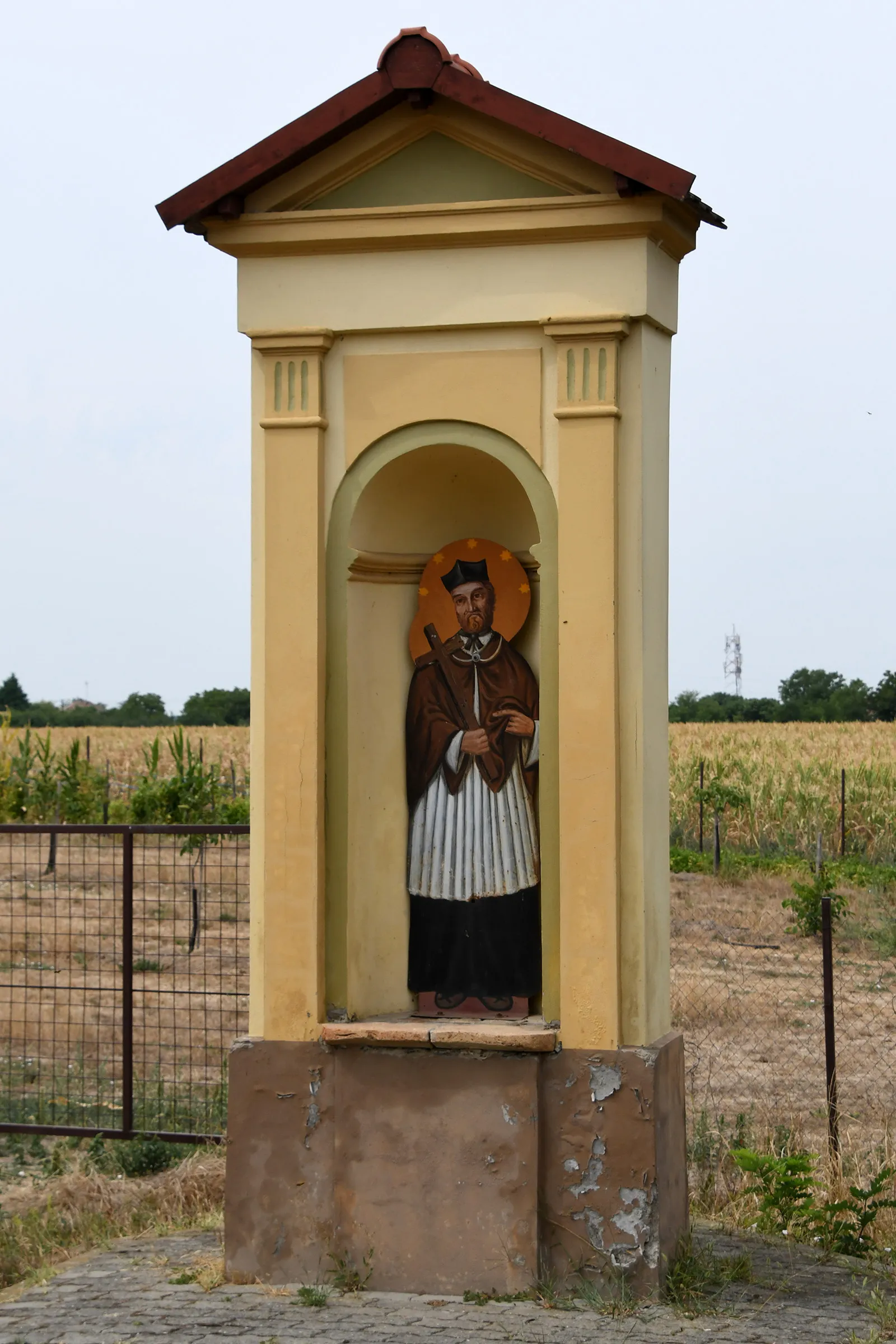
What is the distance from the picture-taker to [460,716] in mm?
6652

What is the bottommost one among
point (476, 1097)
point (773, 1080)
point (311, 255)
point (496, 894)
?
point (773, 1080)

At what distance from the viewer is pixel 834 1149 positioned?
7.76 metres

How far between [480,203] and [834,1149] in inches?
197

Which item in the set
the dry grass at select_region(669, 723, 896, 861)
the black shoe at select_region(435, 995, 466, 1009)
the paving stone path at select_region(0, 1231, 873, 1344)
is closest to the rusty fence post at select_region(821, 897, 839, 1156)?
the paving stone path at select_region(0, 1231, 873, 1344)

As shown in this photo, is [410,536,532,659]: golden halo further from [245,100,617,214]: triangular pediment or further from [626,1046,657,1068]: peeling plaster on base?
[626,1046,657,1068]: peeling plaster on base

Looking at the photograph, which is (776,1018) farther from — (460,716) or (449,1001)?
(460,716)

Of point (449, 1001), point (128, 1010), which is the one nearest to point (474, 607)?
point (449, 1001)

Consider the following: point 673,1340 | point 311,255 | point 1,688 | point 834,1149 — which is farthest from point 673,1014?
point 1,688

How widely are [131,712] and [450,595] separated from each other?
5834cm

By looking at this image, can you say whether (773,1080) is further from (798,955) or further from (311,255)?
(311,255)

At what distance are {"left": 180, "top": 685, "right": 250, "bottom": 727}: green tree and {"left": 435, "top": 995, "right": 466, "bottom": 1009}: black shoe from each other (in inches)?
1996

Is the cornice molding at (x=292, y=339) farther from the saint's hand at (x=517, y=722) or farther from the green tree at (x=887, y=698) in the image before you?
the green tree at (x=887, y=698)

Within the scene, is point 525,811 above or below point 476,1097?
above

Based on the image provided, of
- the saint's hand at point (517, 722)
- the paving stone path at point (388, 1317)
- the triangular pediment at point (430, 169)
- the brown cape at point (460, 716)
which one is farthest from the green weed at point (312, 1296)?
the triangular pediment at point (430, 169)
